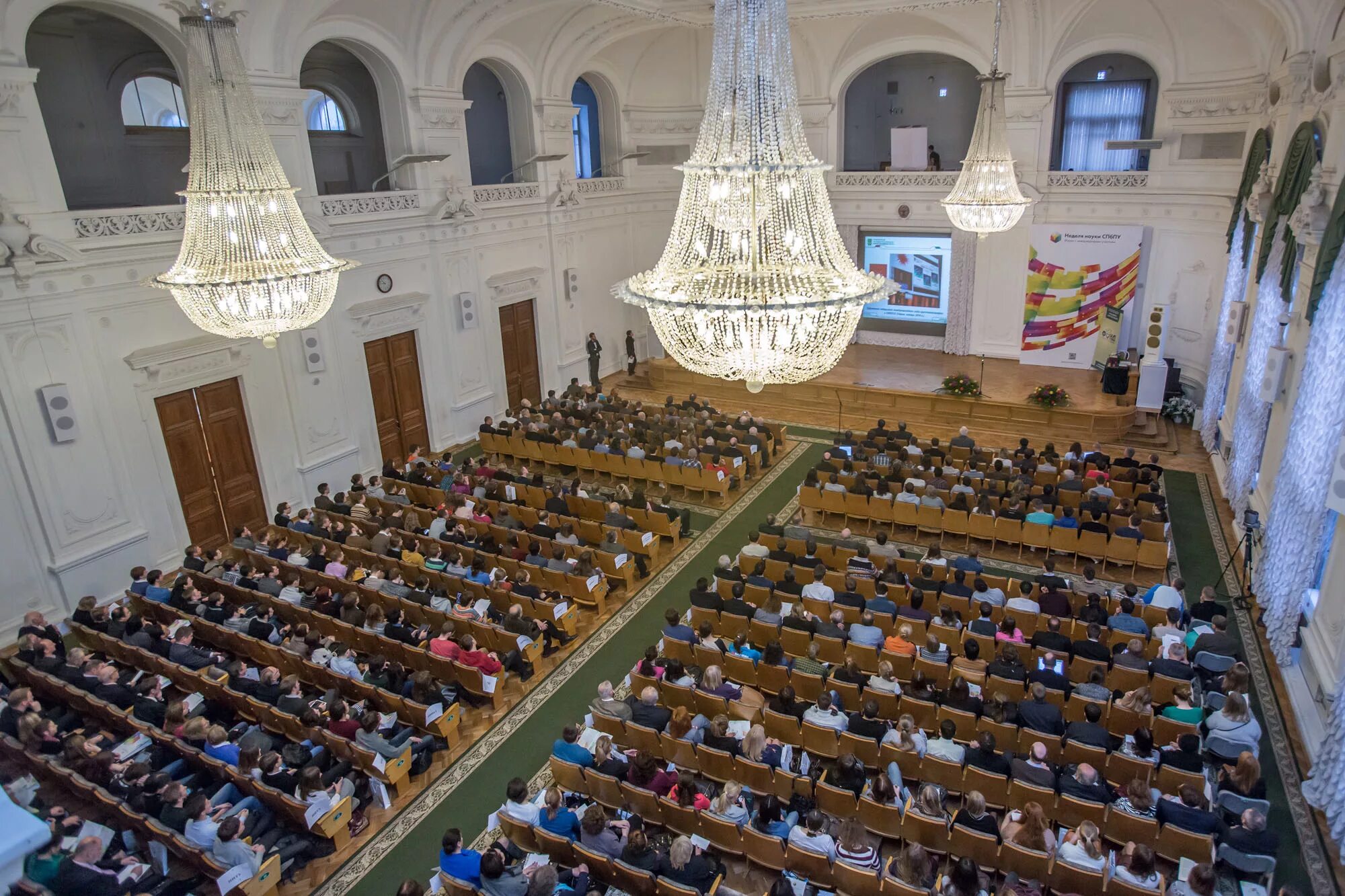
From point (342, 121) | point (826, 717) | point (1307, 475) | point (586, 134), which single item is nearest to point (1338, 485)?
point (1307, 475)

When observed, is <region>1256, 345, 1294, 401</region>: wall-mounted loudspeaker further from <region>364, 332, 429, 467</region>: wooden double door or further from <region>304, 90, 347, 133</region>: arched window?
<region>304, 90, 347, 133</region>: arched window

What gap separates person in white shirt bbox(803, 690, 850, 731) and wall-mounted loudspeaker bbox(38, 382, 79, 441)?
9.25m

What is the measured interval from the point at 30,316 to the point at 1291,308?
15024mm

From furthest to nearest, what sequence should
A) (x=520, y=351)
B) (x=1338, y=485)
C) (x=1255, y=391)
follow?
(x=520, y=351) < (x=1255, y=391) < (x=1338, y=485)

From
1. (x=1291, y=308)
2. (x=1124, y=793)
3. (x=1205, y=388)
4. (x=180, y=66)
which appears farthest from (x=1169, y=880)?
(x=180, y=66)

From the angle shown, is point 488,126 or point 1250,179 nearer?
point 1250,179

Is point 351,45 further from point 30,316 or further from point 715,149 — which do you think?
point 715,149

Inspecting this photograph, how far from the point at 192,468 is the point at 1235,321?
15.9 metres

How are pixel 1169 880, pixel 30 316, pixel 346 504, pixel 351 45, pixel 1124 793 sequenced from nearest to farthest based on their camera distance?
pixel 1169 880 < pixel 1124 793 < pixel 30 316 < pixel 346 504 < pixel 351 45

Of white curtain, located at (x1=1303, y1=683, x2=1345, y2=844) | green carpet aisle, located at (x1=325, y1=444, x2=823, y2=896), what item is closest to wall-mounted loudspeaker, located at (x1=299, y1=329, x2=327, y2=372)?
green carpet aisle, located at (x1=325, y1=444, x2=823, y2=896)

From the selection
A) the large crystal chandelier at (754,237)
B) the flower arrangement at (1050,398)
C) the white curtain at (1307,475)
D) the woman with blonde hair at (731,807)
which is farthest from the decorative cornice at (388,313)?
the white curtain at (1307,475)

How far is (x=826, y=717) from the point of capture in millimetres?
6867

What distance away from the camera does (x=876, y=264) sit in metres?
20.0

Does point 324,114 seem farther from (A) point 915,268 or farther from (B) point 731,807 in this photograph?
(B) point 731,807
